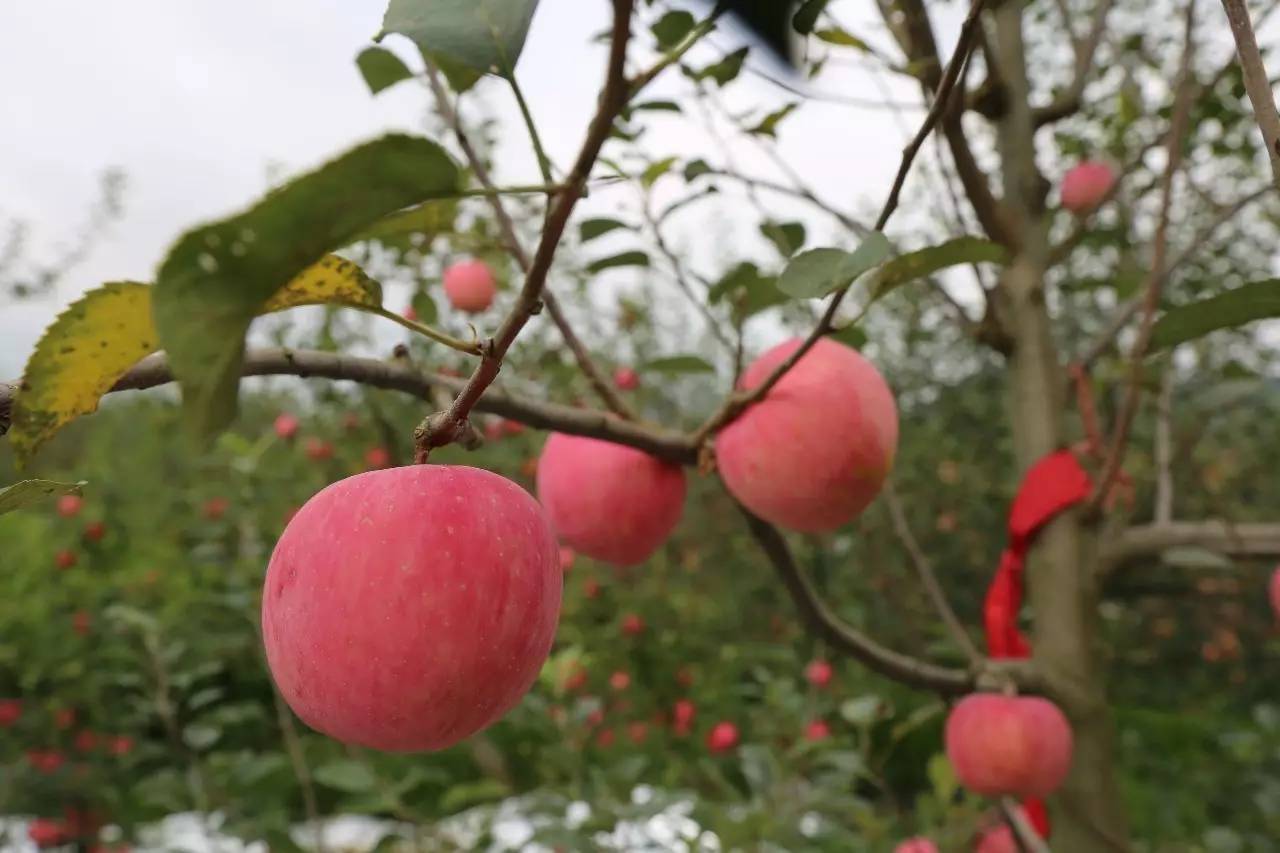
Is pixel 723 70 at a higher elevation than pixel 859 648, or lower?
higher

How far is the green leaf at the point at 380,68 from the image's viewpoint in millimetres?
687

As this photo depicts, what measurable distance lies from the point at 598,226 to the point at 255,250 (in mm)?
622

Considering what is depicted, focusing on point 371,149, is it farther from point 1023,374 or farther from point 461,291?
point 461,291

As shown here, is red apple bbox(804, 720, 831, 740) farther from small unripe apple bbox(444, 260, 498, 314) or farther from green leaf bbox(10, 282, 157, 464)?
green leaf bbox(10, 282, 157, 464)

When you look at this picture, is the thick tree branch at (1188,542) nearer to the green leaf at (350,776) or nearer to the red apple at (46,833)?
the green leaf at (350,776)

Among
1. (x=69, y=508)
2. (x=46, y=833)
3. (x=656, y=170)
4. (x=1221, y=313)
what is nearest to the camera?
(x=1221, y=313)

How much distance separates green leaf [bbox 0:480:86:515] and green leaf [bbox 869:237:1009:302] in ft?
1.18

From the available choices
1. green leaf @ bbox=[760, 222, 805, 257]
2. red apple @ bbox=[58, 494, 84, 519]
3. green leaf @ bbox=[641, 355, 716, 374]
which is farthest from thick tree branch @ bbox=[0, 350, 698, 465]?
red apple @ bbox=[58, 494, 84, 519]

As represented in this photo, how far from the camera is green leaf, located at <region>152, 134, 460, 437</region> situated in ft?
0.71

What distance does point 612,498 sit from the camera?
26.1 inches

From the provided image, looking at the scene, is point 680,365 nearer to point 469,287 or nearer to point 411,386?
point 411,386

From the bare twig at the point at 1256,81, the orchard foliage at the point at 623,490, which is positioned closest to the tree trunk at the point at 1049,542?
the orchard foliage at the point at 623,490

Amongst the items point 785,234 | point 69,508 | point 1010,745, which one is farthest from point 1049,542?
point 69,508

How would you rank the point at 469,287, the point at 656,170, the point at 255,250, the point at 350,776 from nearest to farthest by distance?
the point at 255,250 < the point at 656,170 < the point at 350,776 < the point at 469,287
